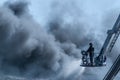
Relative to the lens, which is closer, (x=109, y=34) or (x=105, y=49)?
(x=109, y=34)

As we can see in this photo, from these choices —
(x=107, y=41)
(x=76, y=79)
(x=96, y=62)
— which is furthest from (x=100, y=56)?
(x=76, y=79)

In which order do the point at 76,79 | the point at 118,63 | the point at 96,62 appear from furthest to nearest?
1. the point at 76,79
2. the point at 96,62
3. the point at 118,63

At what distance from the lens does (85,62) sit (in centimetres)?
4481

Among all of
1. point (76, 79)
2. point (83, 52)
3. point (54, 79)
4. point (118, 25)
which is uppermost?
point (54, 79)

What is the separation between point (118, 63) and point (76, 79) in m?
62.1

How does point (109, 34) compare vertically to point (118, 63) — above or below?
above

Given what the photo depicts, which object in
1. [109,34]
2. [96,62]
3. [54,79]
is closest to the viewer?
[109,34]

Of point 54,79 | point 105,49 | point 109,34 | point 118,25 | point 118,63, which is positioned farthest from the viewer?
point 54,79

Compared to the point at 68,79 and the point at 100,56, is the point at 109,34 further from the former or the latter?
the point at 68,79

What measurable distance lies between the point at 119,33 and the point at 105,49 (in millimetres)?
4467

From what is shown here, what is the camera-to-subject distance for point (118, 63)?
3200 cm

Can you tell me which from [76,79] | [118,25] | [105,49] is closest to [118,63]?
[118,25]

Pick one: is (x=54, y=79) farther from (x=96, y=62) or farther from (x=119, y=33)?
(x=119, y=33)

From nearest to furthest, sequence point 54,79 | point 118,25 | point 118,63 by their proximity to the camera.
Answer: point 118,63, point 118,25, point 54,79
